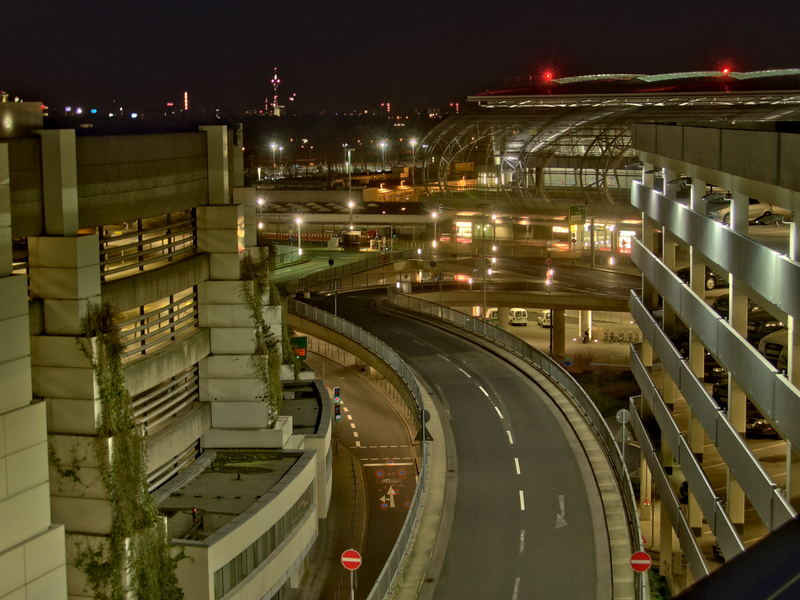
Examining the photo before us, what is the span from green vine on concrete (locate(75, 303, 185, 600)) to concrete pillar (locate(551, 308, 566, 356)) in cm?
4565

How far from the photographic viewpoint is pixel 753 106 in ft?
246

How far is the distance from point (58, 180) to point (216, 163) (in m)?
8.24

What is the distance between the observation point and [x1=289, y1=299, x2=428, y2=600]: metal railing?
2106 cm

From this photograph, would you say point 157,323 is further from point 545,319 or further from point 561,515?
point 545,319

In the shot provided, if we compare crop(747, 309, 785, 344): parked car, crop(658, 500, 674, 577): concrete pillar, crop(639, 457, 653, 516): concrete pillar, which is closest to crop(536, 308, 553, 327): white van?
crop(639, 457, 653, 516): concrete pillar

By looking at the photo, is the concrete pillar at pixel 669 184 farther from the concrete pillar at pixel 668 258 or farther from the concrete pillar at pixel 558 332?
the concrete pillar at pixel 558 332

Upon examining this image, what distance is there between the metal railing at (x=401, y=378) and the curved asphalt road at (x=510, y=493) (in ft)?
3.56

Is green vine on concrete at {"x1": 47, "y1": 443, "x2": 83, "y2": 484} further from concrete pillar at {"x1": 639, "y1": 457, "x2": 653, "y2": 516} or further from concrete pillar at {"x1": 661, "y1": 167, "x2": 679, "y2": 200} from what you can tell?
concrete pillar at {"x1": 639, "y1": 457, "x2": 653, "y2": 516}

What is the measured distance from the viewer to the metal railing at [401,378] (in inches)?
829

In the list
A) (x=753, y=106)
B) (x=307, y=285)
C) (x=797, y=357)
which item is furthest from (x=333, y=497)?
(x=753, y=106)

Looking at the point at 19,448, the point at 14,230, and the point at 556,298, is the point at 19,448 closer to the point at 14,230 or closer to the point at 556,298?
the point at 14,230

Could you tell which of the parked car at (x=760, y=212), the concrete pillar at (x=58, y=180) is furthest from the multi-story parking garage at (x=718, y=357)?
the concrete pillar at (x=58, y=180)

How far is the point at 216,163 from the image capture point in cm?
2781

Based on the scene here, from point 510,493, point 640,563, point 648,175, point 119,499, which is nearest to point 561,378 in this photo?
point 648,175
